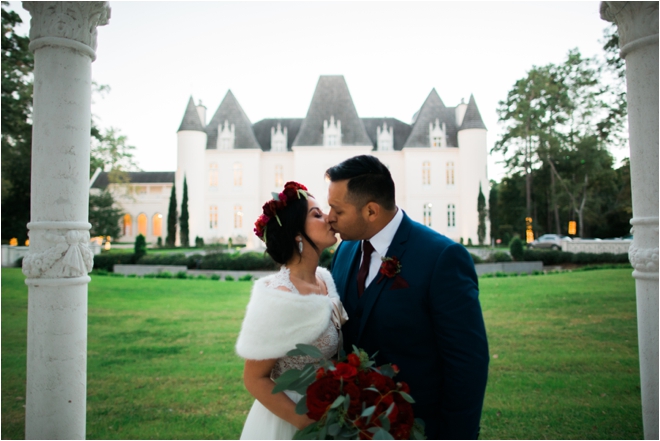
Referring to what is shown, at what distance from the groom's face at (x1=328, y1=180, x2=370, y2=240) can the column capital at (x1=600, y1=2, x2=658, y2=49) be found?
Answer: 8.85ft

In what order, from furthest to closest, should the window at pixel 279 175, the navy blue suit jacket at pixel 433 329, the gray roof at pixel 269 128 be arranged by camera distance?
the gray roof at pixel 269 128, the window at pixel 279 175, the navy blue suit jacket at pixel 433 329

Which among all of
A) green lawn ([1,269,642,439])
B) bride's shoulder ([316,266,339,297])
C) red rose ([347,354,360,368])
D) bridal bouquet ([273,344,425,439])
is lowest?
green lawn ([1,269,642,439])

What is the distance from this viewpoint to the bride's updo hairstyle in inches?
95.2

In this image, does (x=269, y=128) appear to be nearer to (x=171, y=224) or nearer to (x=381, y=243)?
(x=171, y=224)

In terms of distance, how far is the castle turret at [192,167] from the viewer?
114ft

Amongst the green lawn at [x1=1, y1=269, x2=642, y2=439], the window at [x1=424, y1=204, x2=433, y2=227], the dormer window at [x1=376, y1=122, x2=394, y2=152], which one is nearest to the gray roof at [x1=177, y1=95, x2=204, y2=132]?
the dormer window at [x1=376, y1=122, x2=394, y2=152]

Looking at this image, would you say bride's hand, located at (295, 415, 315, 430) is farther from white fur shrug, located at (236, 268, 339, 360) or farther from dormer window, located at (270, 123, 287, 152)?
dormer window, located at (270, 123, 287, 152)

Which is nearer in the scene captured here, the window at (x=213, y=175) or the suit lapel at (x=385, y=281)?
the suit lapel at (x=385, y=281)

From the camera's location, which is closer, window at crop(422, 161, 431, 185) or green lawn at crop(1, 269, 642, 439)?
green lawn at crop(1, 269, 642, 439)

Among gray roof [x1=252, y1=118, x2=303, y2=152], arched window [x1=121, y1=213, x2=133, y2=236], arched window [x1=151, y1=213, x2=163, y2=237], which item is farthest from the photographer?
arched window [x1=151, y1=213, x2=163, y2=237]

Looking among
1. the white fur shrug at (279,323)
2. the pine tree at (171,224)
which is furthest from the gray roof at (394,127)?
the white fur shrug at (279,323)

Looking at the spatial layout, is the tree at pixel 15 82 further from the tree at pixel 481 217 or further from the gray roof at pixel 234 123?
the tree at pixel 481 217

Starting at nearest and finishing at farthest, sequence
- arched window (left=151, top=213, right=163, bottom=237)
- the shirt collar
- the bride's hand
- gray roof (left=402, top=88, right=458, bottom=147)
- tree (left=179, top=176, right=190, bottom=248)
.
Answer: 1. the bride's hand
2. the shirt collar
3. tree (left=179, top=176, right=190, bottom=248)
4. gray roof (left=402, top=88, right=458, bottom=147)
5. arched window (left=151, top=213, right=163, bottom=237)

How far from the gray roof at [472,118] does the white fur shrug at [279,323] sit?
34.4m
